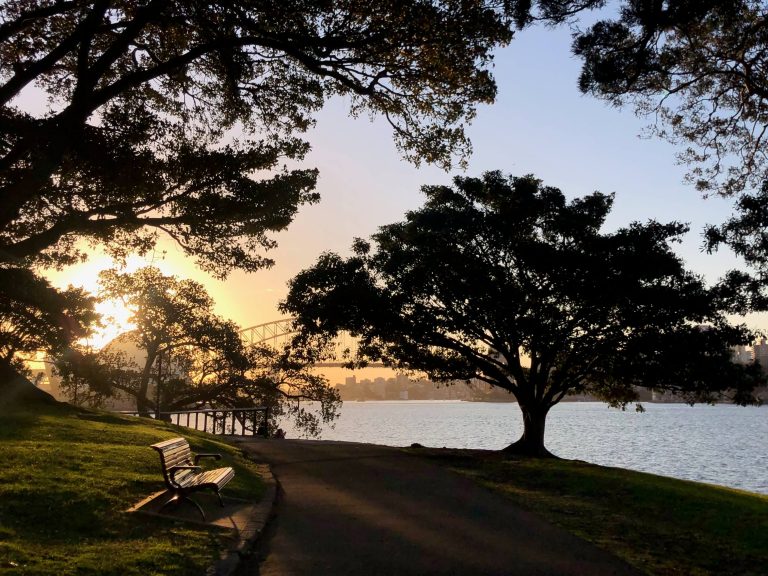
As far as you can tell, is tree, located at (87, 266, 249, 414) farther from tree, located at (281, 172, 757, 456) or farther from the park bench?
the park bench

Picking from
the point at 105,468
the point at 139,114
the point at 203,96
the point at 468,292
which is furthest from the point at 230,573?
the point at 468,292

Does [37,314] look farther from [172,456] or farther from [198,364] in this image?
[198,364]

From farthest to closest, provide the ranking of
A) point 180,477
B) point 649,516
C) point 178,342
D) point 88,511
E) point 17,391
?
point 178,342
point 17,391
point 649,516
point 180,477
point 88,511

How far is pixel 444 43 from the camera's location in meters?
9.74

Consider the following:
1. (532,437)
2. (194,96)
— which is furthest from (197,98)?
(532,437)

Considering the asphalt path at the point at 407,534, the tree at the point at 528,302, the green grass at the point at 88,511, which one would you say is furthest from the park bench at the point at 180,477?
the tree at the point at 528,302

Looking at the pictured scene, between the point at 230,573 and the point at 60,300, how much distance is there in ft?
45.2

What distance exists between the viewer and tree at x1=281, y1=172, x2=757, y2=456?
19609mm

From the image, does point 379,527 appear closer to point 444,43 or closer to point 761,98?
point 444,43

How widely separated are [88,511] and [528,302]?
14.8 meters

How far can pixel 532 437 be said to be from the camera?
21.2m

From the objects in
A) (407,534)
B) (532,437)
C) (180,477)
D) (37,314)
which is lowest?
(407,534)

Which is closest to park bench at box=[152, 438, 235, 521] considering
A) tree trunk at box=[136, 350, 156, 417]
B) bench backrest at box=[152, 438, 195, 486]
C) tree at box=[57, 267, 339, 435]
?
bench backrest at box=[152, 438, 195, 486]

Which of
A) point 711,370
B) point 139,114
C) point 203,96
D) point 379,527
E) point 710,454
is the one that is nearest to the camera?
point 379,527
